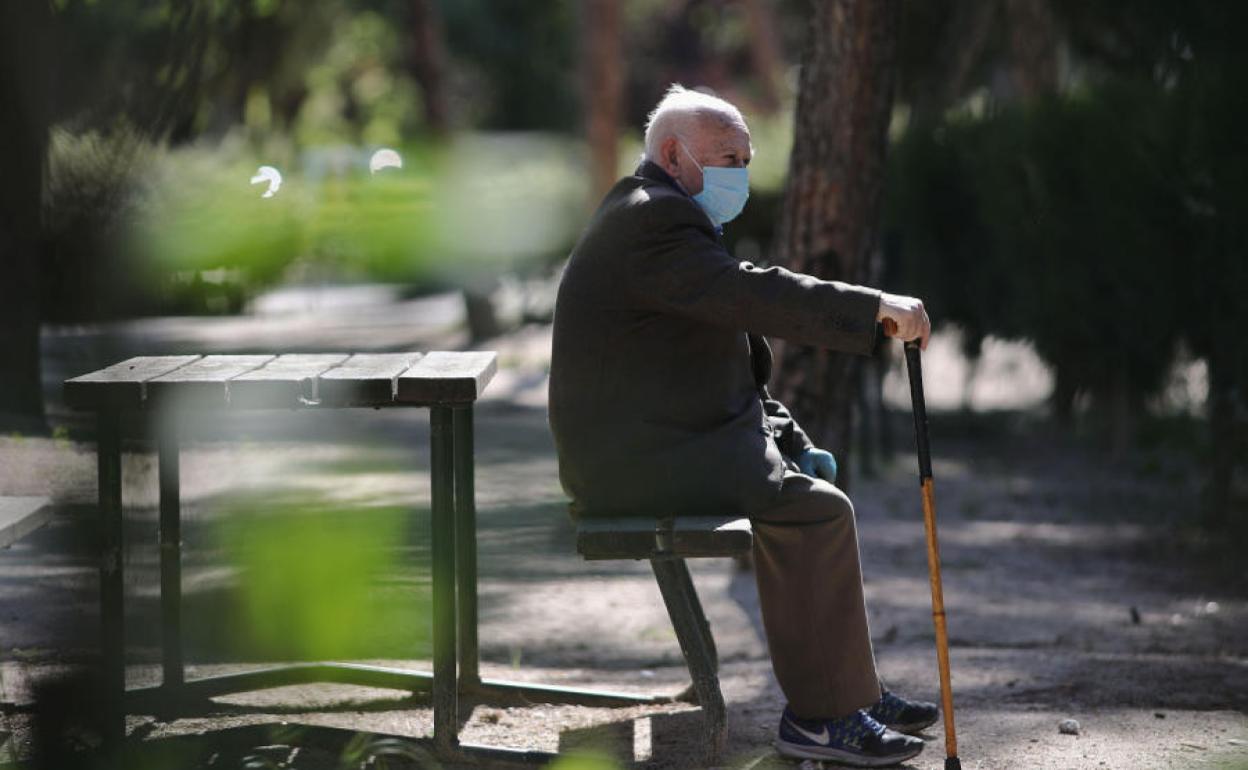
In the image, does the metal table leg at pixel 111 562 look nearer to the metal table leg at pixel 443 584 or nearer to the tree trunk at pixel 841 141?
the metal table leg at pixel 443 584

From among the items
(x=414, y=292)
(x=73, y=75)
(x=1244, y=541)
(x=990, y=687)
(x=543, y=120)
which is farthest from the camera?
(x=543, y=120)

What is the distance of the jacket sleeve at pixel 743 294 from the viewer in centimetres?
429

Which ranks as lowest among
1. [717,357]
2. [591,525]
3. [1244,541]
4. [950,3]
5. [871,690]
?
[1244,541]

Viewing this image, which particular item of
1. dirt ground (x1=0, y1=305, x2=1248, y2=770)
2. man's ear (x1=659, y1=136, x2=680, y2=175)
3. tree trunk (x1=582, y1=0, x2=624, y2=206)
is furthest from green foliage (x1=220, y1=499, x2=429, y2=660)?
tree trunk (x1=582, y1=0, x2=624, y2=206)

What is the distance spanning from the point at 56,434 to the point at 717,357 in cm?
184

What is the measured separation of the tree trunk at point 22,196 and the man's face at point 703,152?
80.5 inches

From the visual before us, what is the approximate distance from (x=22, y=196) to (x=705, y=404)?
2841mm

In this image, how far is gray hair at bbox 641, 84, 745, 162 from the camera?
4.55m

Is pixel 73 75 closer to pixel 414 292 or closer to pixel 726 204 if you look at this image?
pixel 726 204

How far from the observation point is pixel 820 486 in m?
4.52

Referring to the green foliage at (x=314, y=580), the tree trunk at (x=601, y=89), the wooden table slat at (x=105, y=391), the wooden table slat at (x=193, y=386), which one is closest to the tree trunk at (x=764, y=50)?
the tree trunk at (x=601, y=89)

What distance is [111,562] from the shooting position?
4.24 meters

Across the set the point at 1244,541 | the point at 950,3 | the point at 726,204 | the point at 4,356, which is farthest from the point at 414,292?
the point at 726,204

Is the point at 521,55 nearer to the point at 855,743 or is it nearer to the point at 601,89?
the point at 601,89
